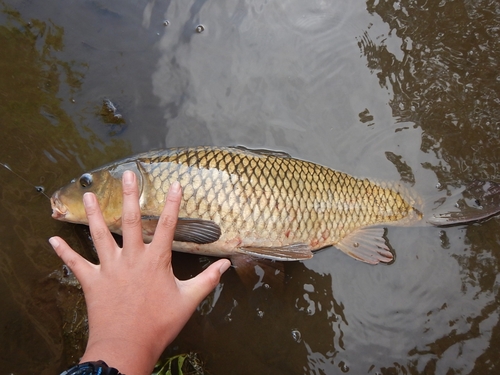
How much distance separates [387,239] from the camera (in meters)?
2.71

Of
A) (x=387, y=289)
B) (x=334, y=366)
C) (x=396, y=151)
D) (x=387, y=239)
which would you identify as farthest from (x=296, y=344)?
(x=396, y=151)

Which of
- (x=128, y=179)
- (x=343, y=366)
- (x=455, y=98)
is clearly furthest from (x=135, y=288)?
(x=455, y=98)

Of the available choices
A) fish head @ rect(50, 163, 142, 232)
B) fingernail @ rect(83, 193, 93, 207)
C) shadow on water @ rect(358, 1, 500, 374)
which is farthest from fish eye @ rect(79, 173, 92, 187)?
shadow on water @ rect(358, 1, 500, 374)

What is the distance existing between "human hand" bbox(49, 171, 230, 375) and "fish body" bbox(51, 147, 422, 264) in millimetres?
431

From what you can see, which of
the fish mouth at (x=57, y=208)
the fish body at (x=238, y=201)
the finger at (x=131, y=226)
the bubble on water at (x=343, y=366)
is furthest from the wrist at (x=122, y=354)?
the bubble on water at (x=343, y=366)

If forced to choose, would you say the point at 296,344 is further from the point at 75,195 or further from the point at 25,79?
the point at 25,79

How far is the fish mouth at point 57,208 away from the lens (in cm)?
230

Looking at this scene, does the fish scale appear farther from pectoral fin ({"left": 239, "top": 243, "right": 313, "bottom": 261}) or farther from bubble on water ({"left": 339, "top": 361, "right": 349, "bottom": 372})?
bubble on water ({"left": 339, "top": 361, "right": 349, "bottom": 372})

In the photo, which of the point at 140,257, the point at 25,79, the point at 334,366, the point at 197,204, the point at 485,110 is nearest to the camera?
the point at 140,257

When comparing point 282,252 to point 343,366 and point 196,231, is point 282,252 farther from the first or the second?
point 343,366

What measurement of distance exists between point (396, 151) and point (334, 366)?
1621 mm

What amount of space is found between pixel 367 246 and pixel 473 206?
2.68ft

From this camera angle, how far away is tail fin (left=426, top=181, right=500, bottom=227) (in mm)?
2622

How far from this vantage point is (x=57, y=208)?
231 centimetres
